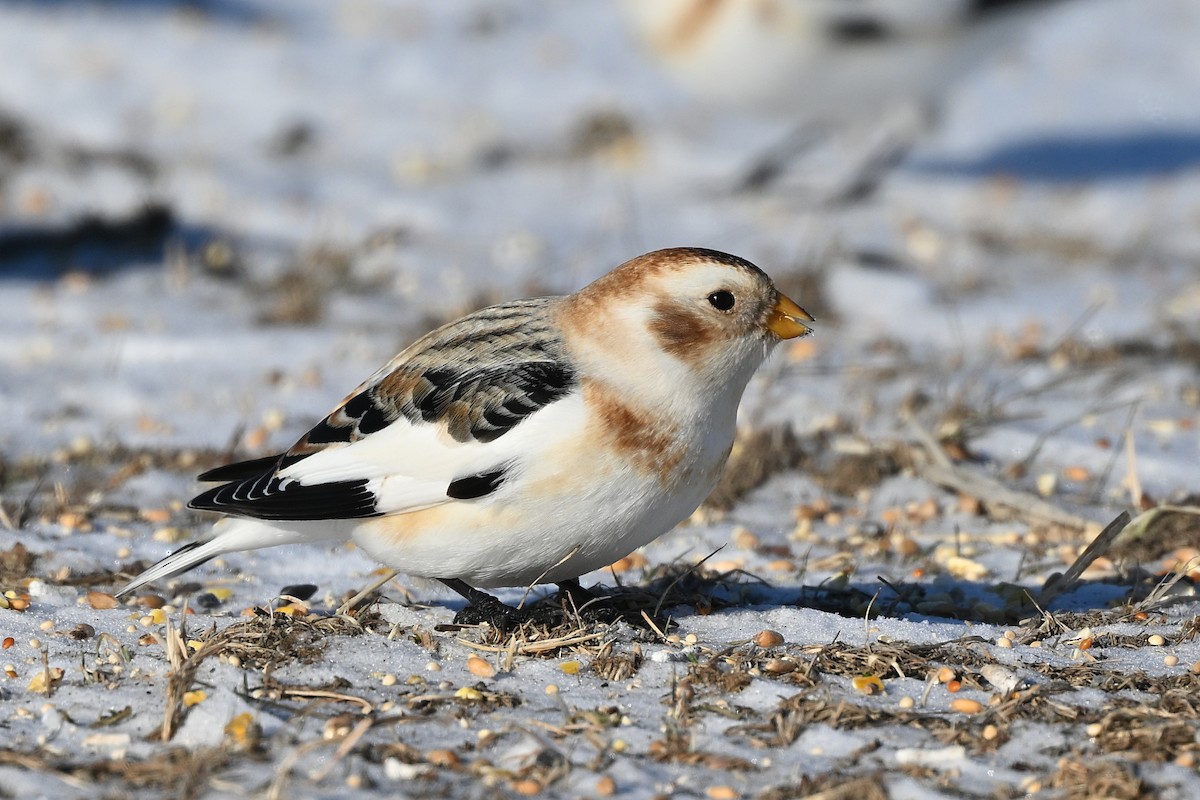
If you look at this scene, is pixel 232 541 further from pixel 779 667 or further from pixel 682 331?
pixel 779 667

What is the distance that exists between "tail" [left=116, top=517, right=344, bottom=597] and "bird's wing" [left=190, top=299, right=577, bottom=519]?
9cm

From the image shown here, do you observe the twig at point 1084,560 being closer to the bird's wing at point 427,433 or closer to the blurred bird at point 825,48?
the bird's wing at point 427,433

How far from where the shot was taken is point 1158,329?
18.7 feet

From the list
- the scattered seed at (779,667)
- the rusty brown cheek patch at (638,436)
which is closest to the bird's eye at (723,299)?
the rusty brown cheek patch at (638,436)

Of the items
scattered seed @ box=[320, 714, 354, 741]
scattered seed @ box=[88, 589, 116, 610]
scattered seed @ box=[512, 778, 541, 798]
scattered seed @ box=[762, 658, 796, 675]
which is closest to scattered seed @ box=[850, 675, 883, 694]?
scattered seed @ box=[762, 658, 796, 675]

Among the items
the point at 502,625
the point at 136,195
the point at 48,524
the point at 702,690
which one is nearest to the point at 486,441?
the point at 502,625

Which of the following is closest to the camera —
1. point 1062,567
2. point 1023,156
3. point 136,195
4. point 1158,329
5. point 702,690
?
point 702,690

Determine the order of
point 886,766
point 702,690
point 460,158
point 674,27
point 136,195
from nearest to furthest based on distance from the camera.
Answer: point 886,766 → point 702,690 → point 136,195 → point 674,27 → point 460,158

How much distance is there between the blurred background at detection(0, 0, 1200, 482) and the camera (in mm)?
5469

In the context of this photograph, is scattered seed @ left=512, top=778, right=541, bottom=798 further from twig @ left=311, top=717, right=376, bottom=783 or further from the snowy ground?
twig @ left=311, top=717, right=376, bottom=783

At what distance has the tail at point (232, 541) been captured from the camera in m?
3.09

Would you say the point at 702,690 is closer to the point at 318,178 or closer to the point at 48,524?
the point at 48,524

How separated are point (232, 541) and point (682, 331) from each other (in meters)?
1.02

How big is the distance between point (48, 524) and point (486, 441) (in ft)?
4.77
